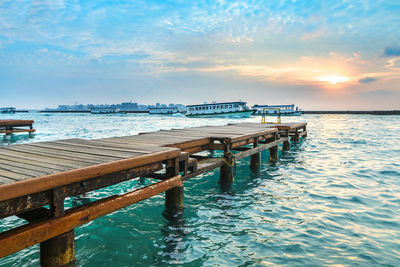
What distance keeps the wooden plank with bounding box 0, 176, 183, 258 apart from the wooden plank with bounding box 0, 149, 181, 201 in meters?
0.45

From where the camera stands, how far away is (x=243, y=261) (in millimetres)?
4375

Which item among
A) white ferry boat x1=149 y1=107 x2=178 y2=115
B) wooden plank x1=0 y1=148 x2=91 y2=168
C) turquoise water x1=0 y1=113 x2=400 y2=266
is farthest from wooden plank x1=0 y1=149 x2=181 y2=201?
white ferry boat x1=149 y1=107 x2=178 y2=115

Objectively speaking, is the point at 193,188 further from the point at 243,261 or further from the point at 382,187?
the point at 382,187

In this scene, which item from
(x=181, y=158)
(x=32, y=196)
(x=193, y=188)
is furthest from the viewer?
(x=193, y=188)

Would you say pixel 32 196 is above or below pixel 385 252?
above

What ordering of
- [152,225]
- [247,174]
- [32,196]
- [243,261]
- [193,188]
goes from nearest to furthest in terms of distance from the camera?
[32,196]
[243,261]
[152,225]
[193,188]
[247,174]

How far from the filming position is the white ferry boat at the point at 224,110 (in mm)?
70250

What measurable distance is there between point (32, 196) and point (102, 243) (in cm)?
215

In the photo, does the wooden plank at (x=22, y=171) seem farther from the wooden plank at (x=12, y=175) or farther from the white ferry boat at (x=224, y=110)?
the white ferry boat at (x=224, y=110)

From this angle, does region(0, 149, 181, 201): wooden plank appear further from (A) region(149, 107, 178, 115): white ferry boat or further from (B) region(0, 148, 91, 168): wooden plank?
(A) region(149, 107, 178, 115): white ferry boat

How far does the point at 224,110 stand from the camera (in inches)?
2835

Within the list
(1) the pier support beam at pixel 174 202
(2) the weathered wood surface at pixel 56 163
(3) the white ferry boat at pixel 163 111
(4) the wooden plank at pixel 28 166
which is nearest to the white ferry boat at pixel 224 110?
(3) the white ferry boat at pixel 163 111

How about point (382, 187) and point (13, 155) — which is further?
point (382, 187)

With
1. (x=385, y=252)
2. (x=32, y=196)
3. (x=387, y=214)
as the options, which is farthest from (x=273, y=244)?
(x=32, y=196)
